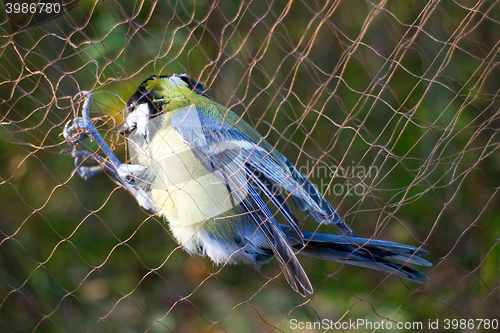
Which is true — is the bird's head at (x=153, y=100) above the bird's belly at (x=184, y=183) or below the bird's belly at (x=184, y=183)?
above

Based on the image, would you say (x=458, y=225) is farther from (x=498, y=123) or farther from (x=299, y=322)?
(x=299, y=322)

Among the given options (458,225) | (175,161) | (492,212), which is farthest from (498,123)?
(175,161)

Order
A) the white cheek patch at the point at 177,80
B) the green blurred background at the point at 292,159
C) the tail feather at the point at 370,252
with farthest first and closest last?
the green blurred background at the point at 292,159 < the white cheek patch at the point at 177,80 < the tail feather at the point at 370,252

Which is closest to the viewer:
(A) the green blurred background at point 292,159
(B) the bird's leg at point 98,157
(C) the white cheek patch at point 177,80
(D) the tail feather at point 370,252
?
(D) the tail feather at point 370,252

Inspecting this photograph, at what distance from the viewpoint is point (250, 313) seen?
7.36 ft

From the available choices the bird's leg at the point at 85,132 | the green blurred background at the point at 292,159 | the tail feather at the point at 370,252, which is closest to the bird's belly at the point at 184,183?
the bird's leg at the point at 85,132

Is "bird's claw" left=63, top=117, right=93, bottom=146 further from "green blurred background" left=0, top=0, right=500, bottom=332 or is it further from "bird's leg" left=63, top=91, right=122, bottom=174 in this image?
"green blurred background" left=0, top=0, right=500, bottom=332

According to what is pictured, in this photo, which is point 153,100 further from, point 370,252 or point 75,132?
point 370,252

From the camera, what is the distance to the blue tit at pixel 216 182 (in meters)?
1.04

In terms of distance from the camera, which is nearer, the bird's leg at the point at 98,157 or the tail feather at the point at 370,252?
the tail feather at the point at 370,252

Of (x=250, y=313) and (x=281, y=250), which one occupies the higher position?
(x=281, y=250)

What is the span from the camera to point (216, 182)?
1.12 m

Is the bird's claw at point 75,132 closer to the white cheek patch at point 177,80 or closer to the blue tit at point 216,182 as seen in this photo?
the blue tit at point 216,182

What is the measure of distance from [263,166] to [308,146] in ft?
3.74
